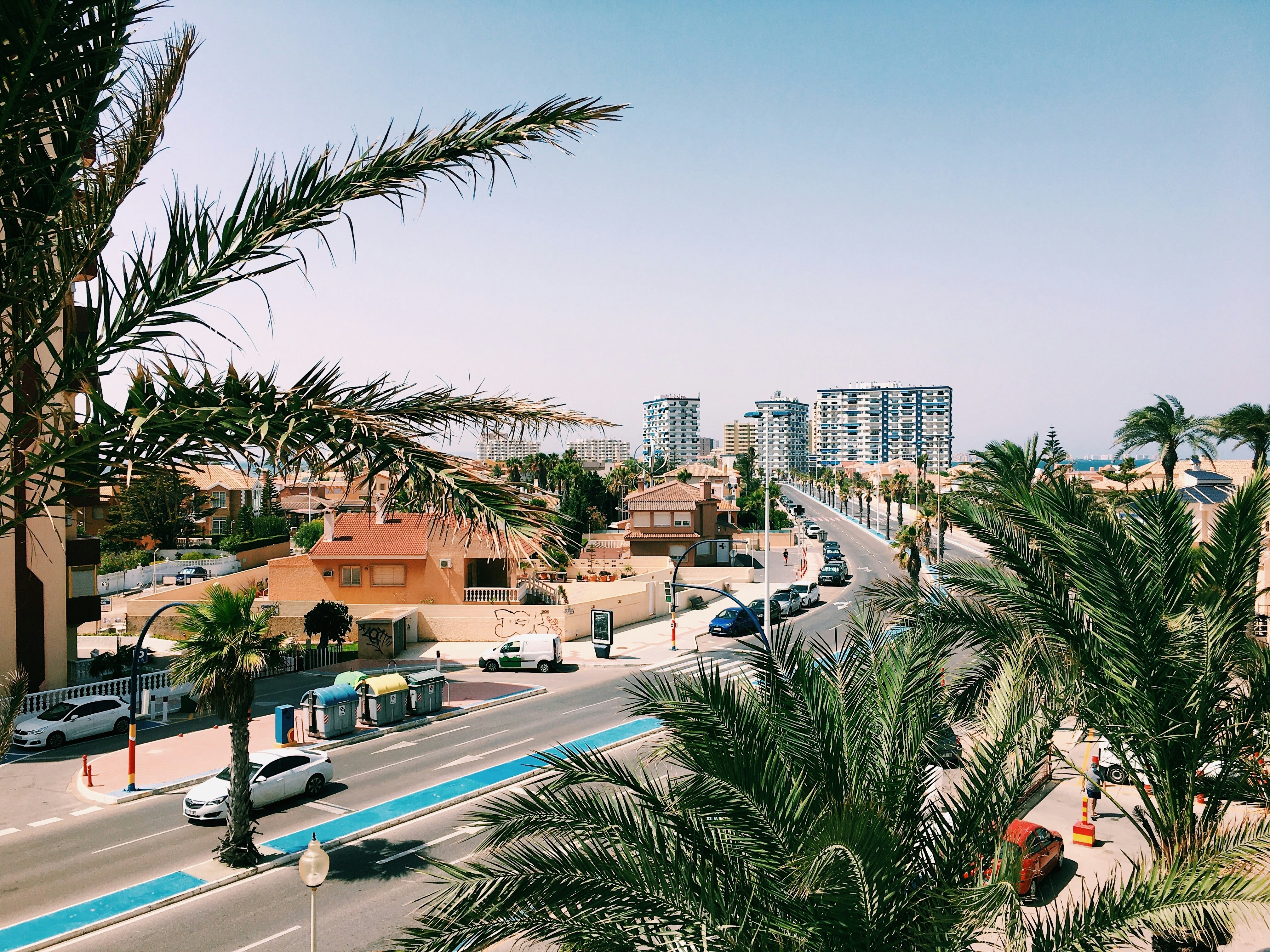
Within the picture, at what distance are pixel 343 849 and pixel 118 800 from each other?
7.23 m

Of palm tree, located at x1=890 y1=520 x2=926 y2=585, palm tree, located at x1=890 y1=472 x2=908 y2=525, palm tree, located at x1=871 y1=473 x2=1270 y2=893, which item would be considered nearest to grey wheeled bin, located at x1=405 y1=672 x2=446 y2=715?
palm tree, located at x1=871 y1=473 x2=1270 y2=893

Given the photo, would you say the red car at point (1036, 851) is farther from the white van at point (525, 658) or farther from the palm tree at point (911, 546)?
the palm tree at point (911, 546)

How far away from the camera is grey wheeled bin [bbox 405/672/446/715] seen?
27938 millimetres

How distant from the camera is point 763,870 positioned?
6148 mm

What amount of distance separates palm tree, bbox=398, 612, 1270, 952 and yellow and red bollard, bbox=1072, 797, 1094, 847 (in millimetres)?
11618

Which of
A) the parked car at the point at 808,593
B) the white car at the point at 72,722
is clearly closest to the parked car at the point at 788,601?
the parked car at the point at 808,593

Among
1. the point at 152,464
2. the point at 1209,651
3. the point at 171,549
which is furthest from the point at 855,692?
the point at 171,549

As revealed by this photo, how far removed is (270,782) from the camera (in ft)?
62.6

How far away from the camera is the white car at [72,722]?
24594 mm

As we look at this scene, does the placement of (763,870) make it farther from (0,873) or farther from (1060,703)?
(0,873)

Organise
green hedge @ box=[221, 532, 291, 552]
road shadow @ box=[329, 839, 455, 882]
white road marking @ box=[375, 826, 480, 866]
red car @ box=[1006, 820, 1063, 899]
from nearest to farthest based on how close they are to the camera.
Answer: red car @ box=[1006, 820, 1063, 899]
road shadow @ box=[329, 839, 455, 882]
white road marking @ box=[375, 826, 480, 866]
green hedge @ box=[221, 532, 291, 552]

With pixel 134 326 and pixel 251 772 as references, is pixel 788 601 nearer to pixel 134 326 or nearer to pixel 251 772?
pixel 251 772

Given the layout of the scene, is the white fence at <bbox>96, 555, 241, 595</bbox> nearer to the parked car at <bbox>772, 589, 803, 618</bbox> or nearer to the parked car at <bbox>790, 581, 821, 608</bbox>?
the parked car at <bbox>772, 589, 803, 618</bbox>

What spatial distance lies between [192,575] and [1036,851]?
52.5 meters
